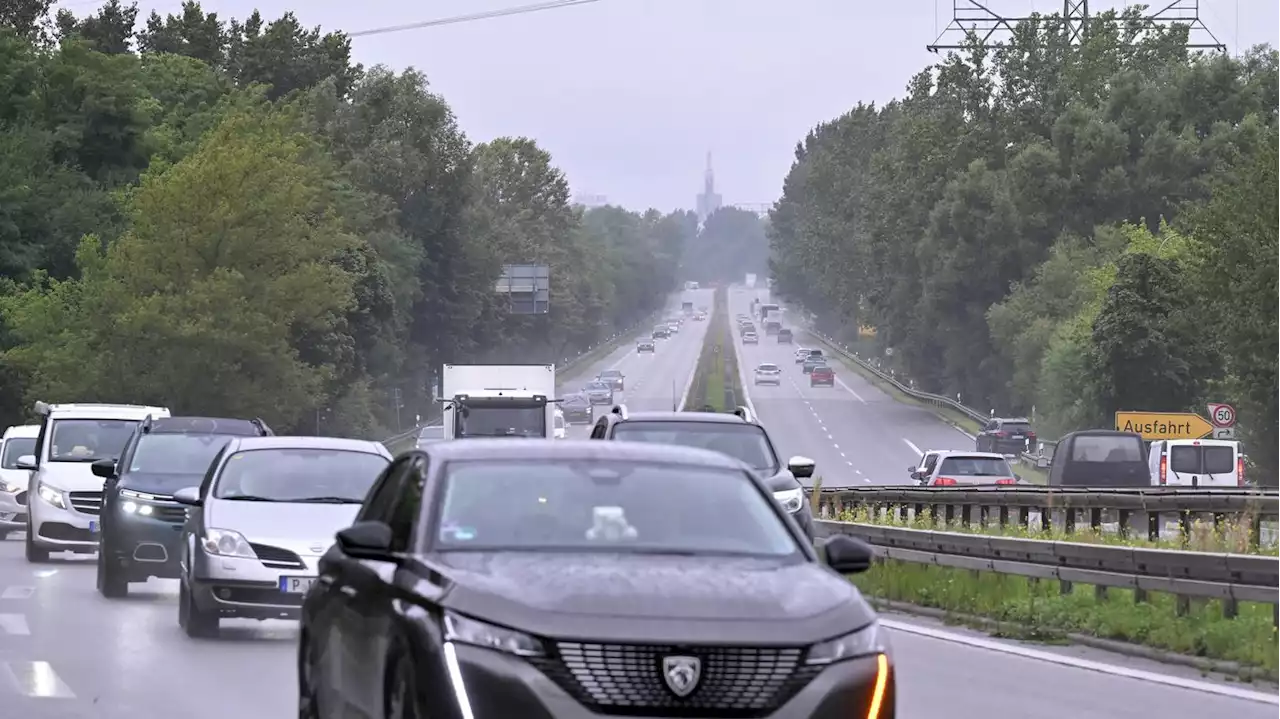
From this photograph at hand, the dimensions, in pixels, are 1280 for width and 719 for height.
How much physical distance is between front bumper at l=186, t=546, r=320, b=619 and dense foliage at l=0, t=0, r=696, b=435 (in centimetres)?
5377

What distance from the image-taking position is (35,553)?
27.6 metres

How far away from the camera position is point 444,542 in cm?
854

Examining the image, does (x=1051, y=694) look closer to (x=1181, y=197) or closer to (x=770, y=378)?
(x=1181, y=197)

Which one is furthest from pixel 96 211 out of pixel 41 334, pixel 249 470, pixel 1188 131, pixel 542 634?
pixel 542 634

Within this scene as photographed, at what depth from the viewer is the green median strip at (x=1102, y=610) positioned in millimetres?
16250

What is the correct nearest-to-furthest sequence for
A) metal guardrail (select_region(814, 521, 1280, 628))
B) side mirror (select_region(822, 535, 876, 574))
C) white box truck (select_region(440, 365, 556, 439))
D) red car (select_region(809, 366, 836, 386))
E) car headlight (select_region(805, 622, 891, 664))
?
car headlight (select_region(805, 622, 891, 664)) < side mirror (select_region(822, 535, 876, 574)) < metal guardrail (select_region(814, 521, 1280, 628)) < white box truck (select_region(440, 365, 556, 439)) < red car (select_region(809, 366, 836, 386))

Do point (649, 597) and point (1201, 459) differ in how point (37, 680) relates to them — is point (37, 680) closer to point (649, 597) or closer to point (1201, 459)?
point (649, 597)

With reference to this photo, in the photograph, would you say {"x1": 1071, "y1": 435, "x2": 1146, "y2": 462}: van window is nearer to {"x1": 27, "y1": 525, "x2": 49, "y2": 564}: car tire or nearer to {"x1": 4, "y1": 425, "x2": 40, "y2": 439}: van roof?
{"x1": 4, "y1": 425, "x2": 40, "y2": 439}: van roof

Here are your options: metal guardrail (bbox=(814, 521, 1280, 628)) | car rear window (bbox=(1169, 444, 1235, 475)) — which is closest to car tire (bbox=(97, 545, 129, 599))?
metal guardrail (bbox=(814, 521, 1280, 628))

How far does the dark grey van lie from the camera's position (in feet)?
137

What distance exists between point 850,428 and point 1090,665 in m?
86.1

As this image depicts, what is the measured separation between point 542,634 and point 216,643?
10.1 m

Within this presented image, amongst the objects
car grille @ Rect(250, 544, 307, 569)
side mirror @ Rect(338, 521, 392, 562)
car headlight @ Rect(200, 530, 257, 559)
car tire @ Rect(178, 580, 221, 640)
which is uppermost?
side mirror @ Rect(338, 521, 392, 562)

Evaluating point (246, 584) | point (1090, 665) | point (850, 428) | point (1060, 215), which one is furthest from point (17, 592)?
point (1060, 215)
